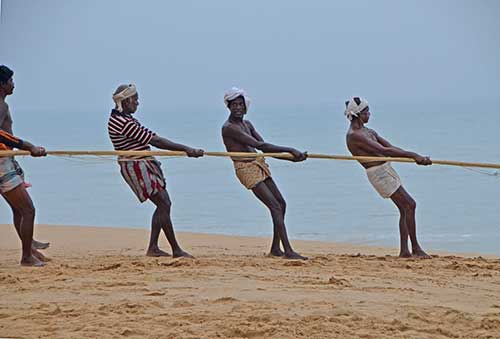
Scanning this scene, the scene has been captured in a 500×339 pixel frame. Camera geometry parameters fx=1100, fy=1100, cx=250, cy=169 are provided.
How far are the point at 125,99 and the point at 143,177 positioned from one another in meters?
0.59

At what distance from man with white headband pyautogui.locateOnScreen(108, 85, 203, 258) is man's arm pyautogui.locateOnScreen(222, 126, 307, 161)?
47 centimetres

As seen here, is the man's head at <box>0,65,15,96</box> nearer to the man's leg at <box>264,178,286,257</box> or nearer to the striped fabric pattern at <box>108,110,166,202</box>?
the striped fabric pattern at <box>108,110,166,202</box>

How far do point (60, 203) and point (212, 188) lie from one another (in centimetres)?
257

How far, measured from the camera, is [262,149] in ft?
27.1

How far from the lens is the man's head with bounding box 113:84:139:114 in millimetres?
8086

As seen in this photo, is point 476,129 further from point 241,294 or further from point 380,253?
point 241,294

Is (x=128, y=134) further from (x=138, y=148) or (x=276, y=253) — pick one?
(x=276, y=253)

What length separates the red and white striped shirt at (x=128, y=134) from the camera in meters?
7.99

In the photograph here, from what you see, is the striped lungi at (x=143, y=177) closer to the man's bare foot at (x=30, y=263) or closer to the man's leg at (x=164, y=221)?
the man's leg at (x=164, y=221)

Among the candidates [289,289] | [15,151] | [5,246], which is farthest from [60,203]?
[289,289]

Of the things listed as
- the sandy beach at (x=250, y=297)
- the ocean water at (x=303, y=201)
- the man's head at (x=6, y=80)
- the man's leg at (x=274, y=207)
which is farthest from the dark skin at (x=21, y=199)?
the man's leg at (x=274, y=207)

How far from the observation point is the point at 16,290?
6.57 m

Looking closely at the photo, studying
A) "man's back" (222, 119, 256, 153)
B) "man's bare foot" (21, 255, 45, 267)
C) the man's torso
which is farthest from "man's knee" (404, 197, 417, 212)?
"man's bare foot" (21, 255, 45, 267)

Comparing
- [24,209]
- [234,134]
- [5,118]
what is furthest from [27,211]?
[234,134]
